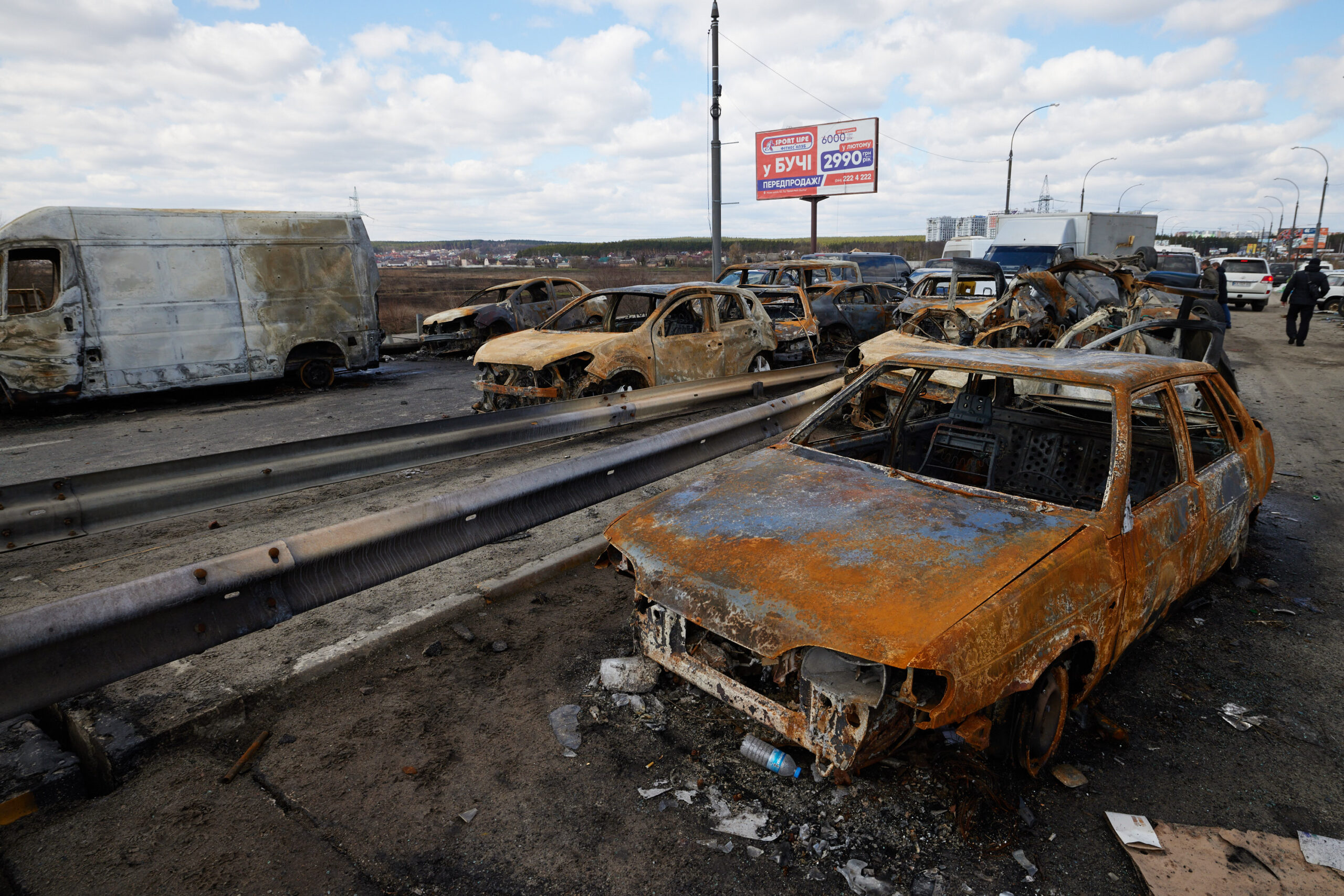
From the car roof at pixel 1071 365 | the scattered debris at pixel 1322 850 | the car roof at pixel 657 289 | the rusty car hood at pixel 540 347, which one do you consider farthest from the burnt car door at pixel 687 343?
the scattered debris at pixel 1322 850

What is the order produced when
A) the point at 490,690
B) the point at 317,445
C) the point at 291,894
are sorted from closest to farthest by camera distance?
the point at 291,894 < the point at 490,690 < the point at 317,445

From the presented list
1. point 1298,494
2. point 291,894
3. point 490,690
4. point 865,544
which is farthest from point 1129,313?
point 291,894

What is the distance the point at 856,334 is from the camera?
13039mm

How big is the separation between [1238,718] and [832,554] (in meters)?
2.01

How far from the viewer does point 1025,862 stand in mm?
2402

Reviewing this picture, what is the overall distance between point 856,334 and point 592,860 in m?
11.7

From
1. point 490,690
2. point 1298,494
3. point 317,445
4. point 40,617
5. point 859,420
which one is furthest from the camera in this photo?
point 859,420

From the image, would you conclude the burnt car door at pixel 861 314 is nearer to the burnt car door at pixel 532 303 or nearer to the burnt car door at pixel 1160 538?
the burnt car door at pixel 532 303

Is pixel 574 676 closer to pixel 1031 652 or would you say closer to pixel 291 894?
pixel 291 894

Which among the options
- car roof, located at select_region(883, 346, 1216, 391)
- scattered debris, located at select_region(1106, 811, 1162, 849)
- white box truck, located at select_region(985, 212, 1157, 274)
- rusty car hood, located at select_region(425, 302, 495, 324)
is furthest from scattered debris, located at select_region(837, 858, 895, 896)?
white box truck, located at select_region(985, 212, 1157, 274)

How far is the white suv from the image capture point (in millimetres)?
25344

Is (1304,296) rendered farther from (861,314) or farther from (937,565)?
(937,565)

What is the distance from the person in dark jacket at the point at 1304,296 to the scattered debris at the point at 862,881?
18.0m

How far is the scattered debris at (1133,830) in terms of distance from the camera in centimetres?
245
